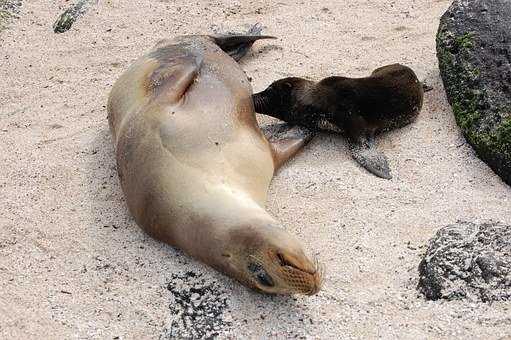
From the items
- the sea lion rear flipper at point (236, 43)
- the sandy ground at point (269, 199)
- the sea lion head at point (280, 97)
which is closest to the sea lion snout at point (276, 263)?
the sandy ground at point (269, 199)

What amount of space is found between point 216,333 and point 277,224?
22.2 inches

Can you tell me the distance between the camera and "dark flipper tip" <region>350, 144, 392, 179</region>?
4594 mm

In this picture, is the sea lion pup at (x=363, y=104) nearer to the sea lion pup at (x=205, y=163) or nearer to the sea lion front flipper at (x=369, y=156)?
the sea lion front flipper at (x=369, y=156)

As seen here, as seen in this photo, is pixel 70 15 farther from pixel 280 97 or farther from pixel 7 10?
pixel 280 97

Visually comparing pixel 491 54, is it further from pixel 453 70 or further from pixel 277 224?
pixel 277 224

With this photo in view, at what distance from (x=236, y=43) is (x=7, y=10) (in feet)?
7.21

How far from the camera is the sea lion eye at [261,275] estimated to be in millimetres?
3424

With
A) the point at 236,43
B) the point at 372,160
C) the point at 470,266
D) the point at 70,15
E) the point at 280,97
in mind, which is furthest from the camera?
the point at 70,15

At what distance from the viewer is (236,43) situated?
5.89 metres

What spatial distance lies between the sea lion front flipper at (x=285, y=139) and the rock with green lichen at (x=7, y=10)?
8.97 feet

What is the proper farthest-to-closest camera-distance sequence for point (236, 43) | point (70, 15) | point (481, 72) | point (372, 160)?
point (70, 15) → point (236, 43) → point (481, 72) → point (372, 160)

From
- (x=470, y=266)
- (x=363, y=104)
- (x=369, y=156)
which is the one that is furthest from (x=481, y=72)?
(x=470, y=266)

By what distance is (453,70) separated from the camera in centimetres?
511

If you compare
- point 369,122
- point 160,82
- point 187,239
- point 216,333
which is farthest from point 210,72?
point 216,333
